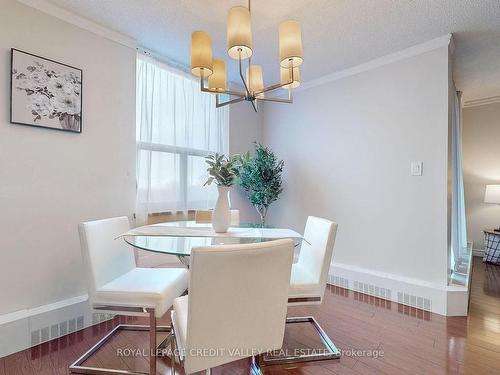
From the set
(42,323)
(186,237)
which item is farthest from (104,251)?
(42,323)

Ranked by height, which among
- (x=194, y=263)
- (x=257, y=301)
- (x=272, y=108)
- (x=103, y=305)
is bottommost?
(x=103, y=305)

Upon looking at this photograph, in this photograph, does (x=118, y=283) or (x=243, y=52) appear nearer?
(x=243, y=52)

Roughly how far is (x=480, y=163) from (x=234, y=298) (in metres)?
4.92

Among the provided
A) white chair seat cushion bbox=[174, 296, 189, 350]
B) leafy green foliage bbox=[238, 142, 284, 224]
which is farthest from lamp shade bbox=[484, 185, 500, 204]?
white chair seat cushion bbox=[174, 296, 189, 350]

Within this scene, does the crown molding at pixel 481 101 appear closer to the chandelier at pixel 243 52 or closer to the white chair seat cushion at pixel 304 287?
the chandelier at pixel 243 52

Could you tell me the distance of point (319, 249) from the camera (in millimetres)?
1865

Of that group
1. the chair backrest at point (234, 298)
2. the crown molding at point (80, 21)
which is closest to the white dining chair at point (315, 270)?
the chair backrest at point (234, 298)

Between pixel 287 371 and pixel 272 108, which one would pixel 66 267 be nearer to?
pixel 287 371

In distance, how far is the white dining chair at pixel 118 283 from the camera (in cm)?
156

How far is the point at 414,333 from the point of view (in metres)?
2.08

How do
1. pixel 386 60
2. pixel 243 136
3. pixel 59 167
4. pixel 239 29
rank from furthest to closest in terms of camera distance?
pixel 243 136
pixel 386 60
pixel 59 167
pixel 239 29

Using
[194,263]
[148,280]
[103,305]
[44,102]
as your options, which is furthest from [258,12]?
[103,305]

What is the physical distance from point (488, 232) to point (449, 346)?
2954 mm

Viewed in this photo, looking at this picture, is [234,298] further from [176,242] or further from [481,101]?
[481,101]
